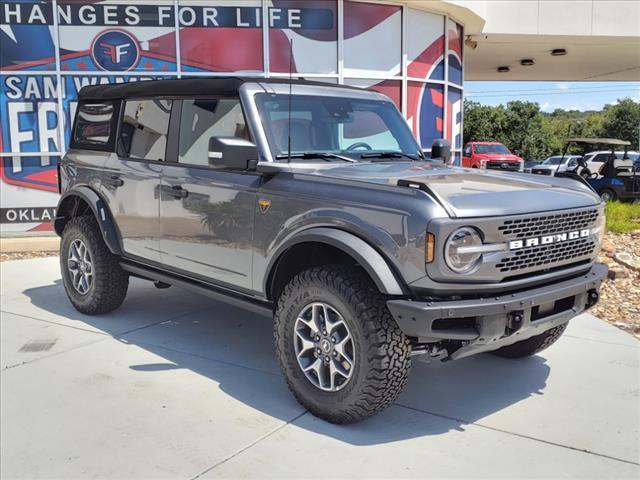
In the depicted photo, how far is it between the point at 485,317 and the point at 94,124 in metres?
4.03

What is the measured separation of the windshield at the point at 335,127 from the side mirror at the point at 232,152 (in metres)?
0.21

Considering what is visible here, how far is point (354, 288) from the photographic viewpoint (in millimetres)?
3307

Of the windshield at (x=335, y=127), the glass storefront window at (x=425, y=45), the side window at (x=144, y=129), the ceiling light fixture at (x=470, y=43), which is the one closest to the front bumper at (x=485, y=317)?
the windshield at (x=335, y=127)

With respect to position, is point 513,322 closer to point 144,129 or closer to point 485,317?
point 485,317

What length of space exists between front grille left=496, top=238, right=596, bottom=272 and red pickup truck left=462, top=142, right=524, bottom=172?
18464 mm

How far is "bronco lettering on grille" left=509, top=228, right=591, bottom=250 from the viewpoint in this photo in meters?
3.23

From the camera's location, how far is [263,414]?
3.64 meters

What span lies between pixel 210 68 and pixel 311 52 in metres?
1.78

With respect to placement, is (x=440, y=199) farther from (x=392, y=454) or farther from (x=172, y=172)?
(x=172, y=172)

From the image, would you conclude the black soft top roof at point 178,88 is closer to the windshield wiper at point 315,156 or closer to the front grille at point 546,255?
the windshield wiper at point 315,156

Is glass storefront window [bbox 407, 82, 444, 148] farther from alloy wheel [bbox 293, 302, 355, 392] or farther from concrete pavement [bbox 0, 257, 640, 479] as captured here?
alloy wheel [bbox 293, 302, 355, 392]

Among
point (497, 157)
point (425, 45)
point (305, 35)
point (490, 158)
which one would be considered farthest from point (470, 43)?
point (497, 157)

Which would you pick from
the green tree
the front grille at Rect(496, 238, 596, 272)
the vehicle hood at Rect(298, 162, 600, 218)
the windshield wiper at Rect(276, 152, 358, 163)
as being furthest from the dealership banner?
the green tree

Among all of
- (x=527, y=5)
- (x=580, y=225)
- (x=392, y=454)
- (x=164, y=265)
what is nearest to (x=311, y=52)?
(x=527, y=5)
